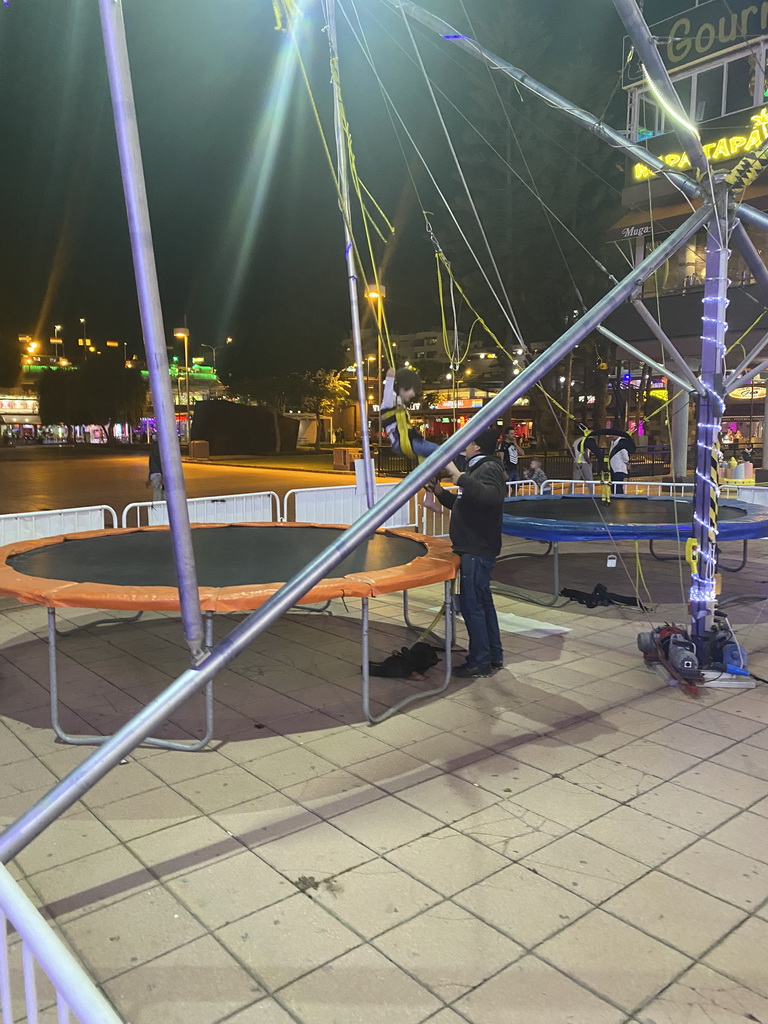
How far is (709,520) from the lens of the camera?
5.23 meters

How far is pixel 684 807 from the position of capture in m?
3.52

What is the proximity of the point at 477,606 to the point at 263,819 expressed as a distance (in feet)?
8.05

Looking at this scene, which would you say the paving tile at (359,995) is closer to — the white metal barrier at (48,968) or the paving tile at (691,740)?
the white metal barrier at (48,968)

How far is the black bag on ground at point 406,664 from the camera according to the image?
17.6 ft

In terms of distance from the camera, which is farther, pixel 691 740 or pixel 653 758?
pixel 691 740

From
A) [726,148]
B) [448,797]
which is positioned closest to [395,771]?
[448,797]

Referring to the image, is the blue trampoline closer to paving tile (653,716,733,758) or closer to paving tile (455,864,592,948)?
paving tile (653,716,733,758)

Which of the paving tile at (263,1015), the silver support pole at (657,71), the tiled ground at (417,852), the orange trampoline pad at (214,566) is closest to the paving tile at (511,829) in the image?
the tiled ground at (417,852)

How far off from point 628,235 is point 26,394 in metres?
72.2

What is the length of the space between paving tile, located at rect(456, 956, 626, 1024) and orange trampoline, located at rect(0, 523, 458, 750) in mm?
2108

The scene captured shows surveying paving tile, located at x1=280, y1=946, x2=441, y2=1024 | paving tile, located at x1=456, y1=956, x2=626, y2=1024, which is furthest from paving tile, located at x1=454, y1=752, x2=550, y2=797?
paving tile, located at x1=280, y1=946, x2=441, y2=1024

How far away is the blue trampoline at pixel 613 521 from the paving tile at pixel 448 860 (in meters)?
3.72

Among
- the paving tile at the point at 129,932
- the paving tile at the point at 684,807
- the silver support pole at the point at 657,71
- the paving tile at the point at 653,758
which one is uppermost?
the silver support pole at the point at 657,71

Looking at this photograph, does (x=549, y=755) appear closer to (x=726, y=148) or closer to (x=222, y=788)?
(x=222, y=788)
